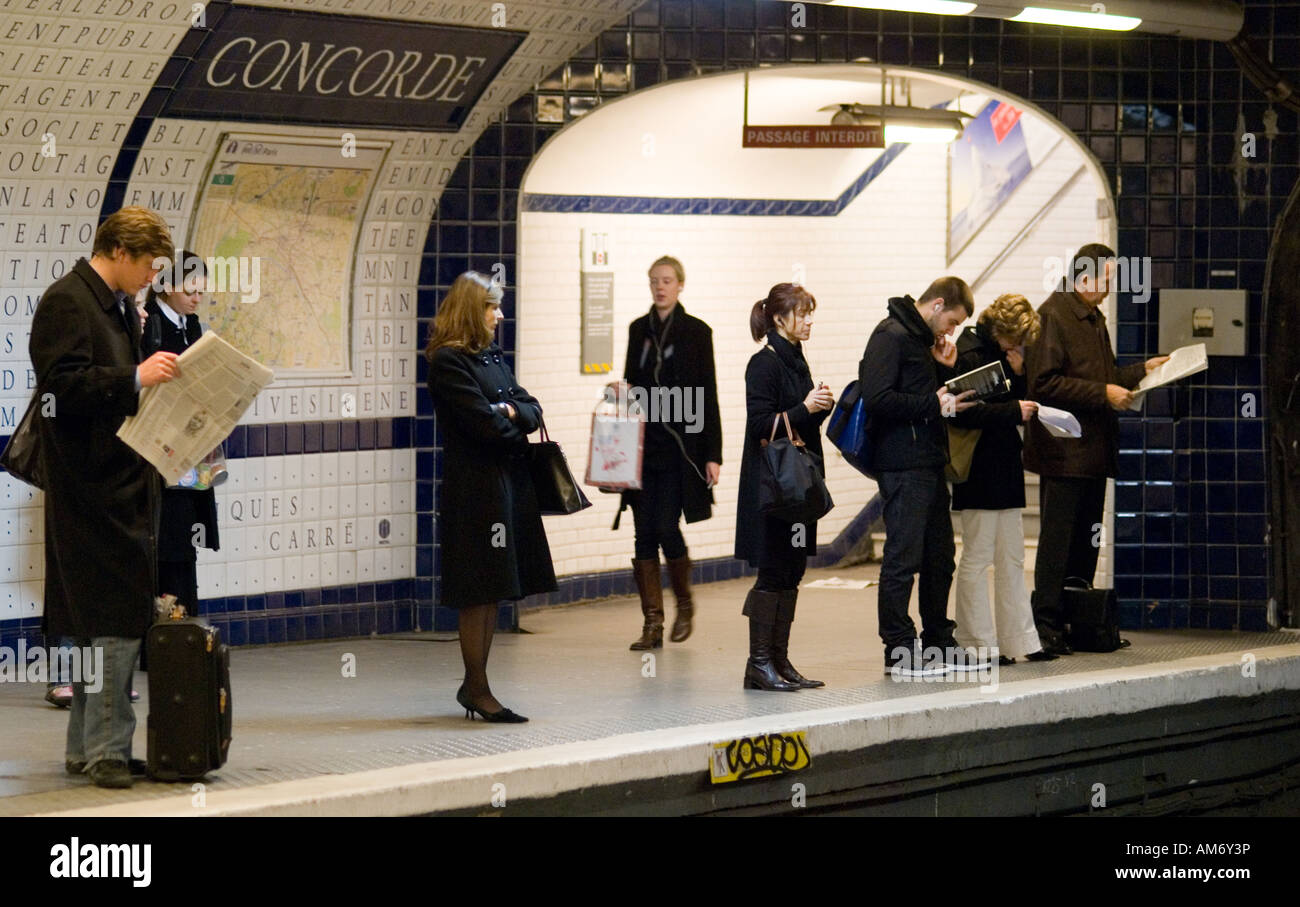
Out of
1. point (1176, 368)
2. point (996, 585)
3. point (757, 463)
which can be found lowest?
point (996, 585)

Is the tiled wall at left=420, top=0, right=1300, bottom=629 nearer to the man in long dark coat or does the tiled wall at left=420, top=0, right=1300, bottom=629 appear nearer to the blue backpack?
the blue backpack

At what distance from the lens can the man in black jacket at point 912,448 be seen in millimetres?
7816

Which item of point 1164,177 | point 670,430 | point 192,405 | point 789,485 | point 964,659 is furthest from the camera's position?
point 1164,177

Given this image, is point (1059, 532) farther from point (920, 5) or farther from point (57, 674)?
point (57, 674)

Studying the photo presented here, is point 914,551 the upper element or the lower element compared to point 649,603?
upper

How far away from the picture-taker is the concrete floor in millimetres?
6426

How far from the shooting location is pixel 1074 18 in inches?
351

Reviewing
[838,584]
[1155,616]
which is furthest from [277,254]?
[1155,616]

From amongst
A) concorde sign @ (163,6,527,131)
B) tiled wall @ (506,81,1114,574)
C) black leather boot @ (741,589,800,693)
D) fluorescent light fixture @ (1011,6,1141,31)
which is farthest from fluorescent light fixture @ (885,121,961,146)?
black leather boot @ (741,589,800,693)

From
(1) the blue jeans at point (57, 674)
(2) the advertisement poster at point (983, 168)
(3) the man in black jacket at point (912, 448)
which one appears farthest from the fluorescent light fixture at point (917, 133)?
(1) the blue jeans at point (57, 674)

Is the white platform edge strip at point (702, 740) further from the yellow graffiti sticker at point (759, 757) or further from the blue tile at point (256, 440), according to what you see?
the blue tile at point (256, 440)

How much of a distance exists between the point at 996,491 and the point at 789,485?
1.27 meters

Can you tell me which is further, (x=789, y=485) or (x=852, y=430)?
(x=852, y=430)
